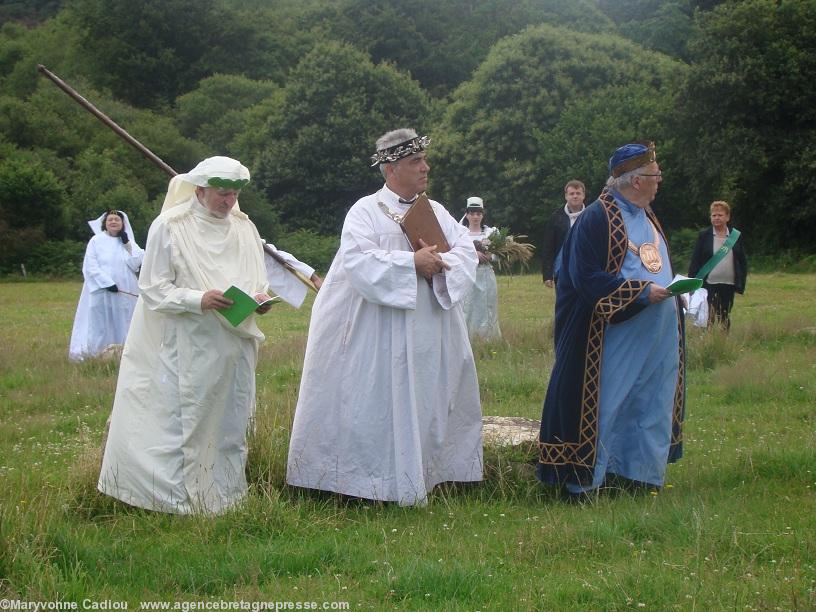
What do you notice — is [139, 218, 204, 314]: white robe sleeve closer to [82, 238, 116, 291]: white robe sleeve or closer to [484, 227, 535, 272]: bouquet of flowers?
[484, 227, 535, 272]: bouquet of flowers

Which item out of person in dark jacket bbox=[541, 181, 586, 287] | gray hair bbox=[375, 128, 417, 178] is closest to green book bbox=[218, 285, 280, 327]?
gray hair bbox=[375, 128, 417, 178]

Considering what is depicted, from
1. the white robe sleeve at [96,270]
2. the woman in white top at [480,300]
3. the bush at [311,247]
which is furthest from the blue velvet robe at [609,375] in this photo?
the bush at [311,247]

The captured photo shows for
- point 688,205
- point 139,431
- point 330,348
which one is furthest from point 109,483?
point 688,205

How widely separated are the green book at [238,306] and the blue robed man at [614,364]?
1888 millimetres

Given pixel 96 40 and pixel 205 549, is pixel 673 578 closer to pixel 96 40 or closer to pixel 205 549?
pixel 205 549

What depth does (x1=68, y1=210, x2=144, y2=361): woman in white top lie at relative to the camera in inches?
552

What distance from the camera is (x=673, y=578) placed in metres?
4.76

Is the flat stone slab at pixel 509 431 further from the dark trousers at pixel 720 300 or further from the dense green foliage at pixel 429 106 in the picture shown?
the dense green foliage at pixel 429 106

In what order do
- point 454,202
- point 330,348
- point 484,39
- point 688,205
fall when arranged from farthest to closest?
point 484,39, point 454,202, point 688,205, point 330,348

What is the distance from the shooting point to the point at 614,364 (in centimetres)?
649

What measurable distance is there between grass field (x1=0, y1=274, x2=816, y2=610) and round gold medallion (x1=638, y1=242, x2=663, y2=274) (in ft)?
4.40

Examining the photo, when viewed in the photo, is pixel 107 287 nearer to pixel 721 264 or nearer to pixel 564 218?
pixel 564 218

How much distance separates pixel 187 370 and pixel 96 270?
8395 millimetres

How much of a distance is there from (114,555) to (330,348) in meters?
1.90
